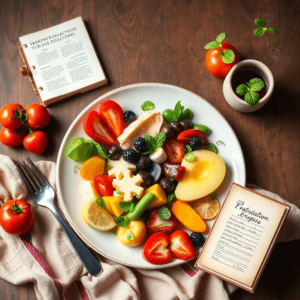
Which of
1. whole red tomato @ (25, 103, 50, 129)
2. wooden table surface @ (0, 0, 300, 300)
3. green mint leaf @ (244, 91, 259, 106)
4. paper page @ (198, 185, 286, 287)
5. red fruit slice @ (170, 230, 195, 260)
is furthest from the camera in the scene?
wooden table surface @ (0, 0, 300, 300)

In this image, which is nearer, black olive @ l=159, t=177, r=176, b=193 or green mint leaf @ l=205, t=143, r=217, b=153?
black olive @ l=159, t=177, r=176, b=193

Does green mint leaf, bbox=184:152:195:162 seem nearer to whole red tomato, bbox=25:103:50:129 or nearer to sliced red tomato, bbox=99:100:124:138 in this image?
sliced red tomato, bbox=99:100:124:138

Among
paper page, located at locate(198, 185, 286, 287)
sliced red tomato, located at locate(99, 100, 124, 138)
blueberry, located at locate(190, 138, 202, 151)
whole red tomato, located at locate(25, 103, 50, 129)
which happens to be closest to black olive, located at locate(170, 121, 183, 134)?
blueberry, located at locate(190, 138, 202, 151)

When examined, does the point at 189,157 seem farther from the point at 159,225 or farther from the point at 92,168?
the point at 92,168

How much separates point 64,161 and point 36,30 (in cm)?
107

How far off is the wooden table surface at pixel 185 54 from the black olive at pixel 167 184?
0.63 metres

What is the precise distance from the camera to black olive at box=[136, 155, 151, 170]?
1841 mm

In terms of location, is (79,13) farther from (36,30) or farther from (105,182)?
(105,182)

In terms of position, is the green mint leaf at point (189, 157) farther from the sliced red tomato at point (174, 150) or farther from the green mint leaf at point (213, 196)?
the green mint leaf at point (213, 196)

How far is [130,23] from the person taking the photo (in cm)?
224

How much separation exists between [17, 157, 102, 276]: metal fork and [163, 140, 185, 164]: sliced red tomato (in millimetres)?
792

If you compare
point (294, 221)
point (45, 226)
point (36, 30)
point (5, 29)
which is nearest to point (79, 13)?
point (36, 30)

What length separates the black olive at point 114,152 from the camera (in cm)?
188

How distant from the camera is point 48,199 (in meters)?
1.97
